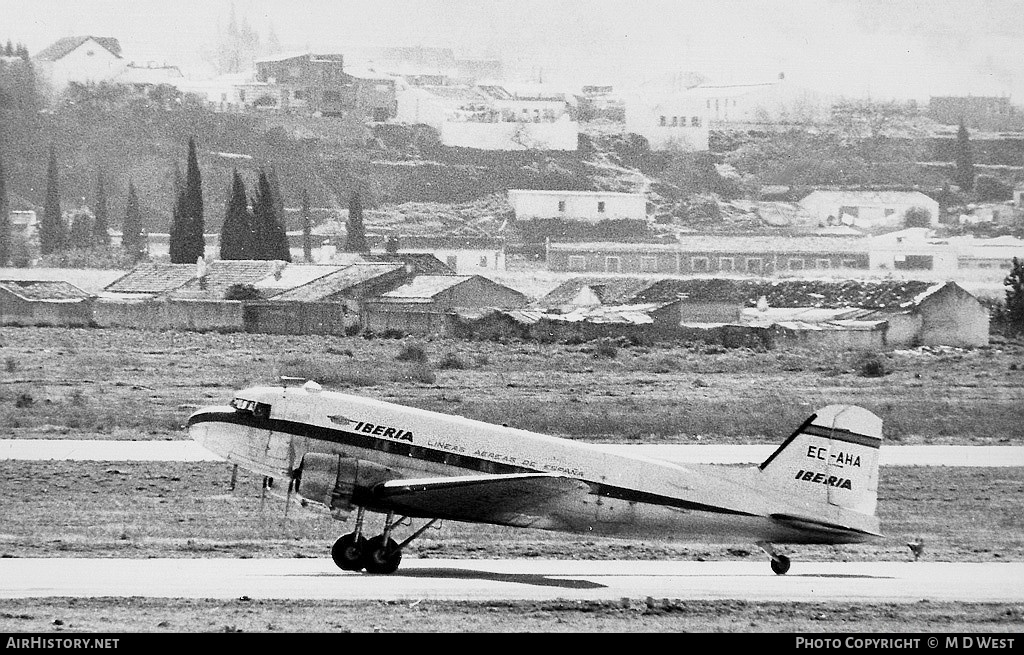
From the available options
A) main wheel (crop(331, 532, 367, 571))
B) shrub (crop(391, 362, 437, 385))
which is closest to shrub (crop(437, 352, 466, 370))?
shrub (crop(391, 362, 437, 385))

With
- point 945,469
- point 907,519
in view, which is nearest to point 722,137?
point 945,469

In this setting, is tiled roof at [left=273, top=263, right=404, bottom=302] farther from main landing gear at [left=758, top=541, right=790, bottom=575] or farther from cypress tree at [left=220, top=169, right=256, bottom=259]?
main landing gear at [left=758, top=541, right=790, bottom=575]

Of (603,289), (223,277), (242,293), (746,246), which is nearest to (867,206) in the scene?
(746,246)

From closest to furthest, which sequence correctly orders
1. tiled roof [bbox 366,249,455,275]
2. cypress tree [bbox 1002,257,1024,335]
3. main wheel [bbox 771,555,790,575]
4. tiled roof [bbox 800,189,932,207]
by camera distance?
main wheel [bbox 771,555,790,575]
cypress tree [bbox 1002,257,1024,335]
tiled roof [bbox 366,249,455,275]
tiled roof [bbox 800,189,932,207]

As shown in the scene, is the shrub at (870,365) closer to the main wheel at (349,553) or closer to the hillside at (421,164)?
the hillside at (421,164)

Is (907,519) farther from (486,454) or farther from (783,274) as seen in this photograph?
(783,274)

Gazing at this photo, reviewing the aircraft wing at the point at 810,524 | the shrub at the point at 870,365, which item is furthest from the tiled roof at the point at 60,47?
the aircraft wing at the point at 810,524

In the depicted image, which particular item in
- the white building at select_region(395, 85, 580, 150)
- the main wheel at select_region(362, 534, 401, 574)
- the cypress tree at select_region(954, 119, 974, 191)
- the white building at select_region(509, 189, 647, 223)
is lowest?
the main wheel at select_region(362, 534, 401, 574)
